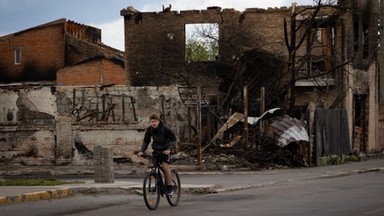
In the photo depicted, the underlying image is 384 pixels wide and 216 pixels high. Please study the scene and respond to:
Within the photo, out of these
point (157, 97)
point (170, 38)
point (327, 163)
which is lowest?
point (327, 163)

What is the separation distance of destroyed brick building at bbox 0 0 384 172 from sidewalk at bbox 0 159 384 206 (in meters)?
2.79

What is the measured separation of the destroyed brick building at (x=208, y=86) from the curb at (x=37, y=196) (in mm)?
10896

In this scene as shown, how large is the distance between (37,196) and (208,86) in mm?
24574

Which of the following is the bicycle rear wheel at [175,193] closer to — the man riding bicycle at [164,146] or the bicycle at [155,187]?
the bicycle at [155,187]

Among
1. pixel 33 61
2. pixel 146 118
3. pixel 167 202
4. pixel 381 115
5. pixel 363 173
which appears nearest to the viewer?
pixel 167 202

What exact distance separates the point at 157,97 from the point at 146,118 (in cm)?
84

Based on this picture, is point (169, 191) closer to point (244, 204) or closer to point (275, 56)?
point (244, 204)

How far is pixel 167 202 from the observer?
1727 cm

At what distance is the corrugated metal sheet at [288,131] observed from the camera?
30219mm

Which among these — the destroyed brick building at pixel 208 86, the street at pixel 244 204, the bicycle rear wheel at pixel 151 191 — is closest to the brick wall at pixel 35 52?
the destroyed brick building at pixel 208 86

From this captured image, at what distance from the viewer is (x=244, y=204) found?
16109mm

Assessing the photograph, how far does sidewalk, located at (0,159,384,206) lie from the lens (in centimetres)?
1780

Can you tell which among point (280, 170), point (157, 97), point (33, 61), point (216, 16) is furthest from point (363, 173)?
point (33, 61)

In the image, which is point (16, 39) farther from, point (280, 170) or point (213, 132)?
point (280, 170)
